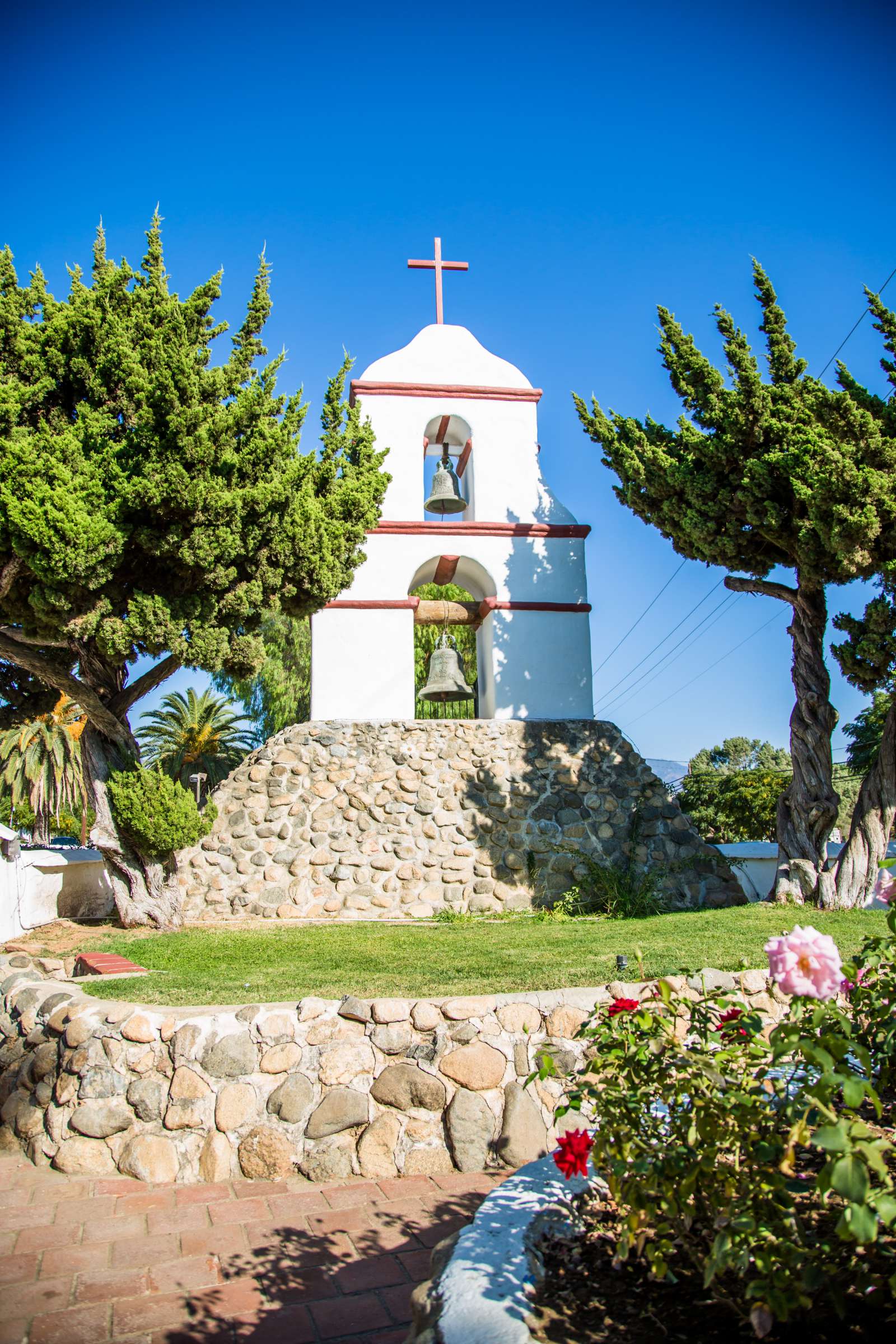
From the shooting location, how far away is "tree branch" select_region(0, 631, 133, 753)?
8.50 m

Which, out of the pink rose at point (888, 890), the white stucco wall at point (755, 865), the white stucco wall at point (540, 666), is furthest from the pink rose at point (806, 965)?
the white stucco wall at point (540, 666)

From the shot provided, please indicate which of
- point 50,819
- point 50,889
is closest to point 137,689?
point 50,889

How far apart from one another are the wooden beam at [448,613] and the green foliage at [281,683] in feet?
44.8

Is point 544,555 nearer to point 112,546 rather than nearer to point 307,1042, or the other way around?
point 112,546

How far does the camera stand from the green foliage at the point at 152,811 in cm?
852

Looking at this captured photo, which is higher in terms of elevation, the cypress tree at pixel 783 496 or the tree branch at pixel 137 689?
the cypress tree at pixel 783 496

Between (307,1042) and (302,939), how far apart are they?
3931 millimetres

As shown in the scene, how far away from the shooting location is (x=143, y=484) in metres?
7.59

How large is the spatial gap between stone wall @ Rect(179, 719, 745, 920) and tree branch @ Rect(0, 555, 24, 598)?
3.73 metres

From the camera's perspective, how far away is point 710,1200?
6.59ft

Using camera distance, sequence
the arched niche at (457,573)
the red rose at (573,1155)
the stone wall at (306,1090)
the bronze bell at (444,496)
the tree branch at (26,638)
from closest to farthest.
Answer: the red rose at (573,1155) < the stone wall at (306,1090) < the tree branch at (26,638) < the bronze bell at (444,496) < the arched niche at (457,573)

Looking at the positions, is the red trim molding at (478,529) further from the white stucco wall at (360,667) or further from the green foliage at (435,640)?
the green foliage at (435,640)

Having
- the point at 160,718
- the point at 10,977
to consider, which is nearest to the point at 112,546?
the point at 10,977

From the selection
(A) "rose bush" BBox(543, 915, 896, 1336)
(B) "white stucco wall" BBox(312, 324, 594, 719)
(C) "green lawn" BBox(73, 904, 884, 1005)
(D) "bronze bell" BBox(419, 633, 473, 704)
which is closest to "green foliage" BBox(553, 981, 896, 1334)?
(A) "rose bush" BBox(543, 915, 896, 1336)
